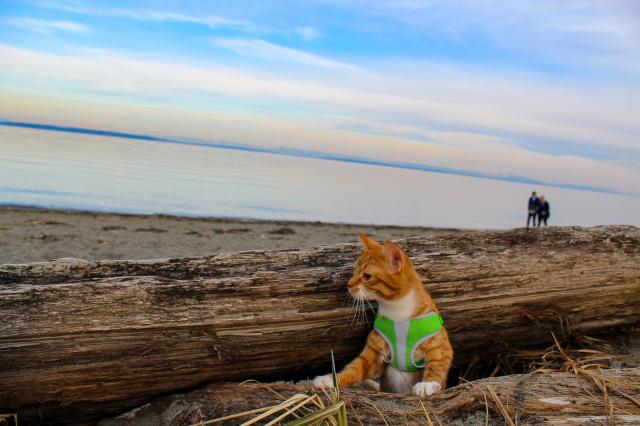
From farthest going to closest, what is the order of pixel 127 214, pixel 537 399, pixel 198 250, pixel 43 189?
pixel 43 189 → pixel 127 214 → pixel 198 250 → pixel 537 399

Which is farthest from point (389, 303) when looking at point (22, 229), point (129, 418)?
point (22, 229)

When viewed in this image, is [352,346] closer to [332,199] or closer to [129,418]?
[129,418]

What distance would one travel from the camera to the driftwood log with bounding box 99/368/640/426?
3.39m

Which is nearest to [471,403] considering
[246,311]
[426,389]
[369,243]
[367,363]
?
[426,389]

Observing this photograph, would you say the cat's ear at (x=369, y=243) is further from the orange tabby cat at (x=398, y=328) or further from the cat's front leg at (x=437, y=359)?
the cat's front leg at (x=437, y=359)

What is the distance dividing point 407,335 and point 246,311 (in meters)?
1.23

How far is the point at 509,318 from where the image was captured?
4.94 m

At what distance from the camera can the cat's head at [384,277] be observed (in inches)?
157

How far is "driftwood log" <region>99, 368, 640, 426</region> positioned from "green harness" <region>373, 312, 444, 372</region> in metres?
0.49

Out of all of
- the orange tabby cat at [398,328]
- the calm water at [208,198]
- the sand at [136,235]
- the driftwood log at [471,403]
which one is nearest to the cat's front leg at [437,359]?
the orange tabby cat at [398,328]

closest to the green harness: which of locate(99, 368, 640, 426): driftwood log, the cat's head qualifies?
the cat's head

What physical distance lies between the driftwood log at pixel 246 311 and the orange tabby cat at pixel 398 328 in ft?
1.15

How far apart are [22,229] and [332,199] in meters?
22.3

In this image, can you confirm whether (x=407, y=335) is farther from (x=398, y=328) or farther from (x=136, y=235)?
(x=136, y=235)
